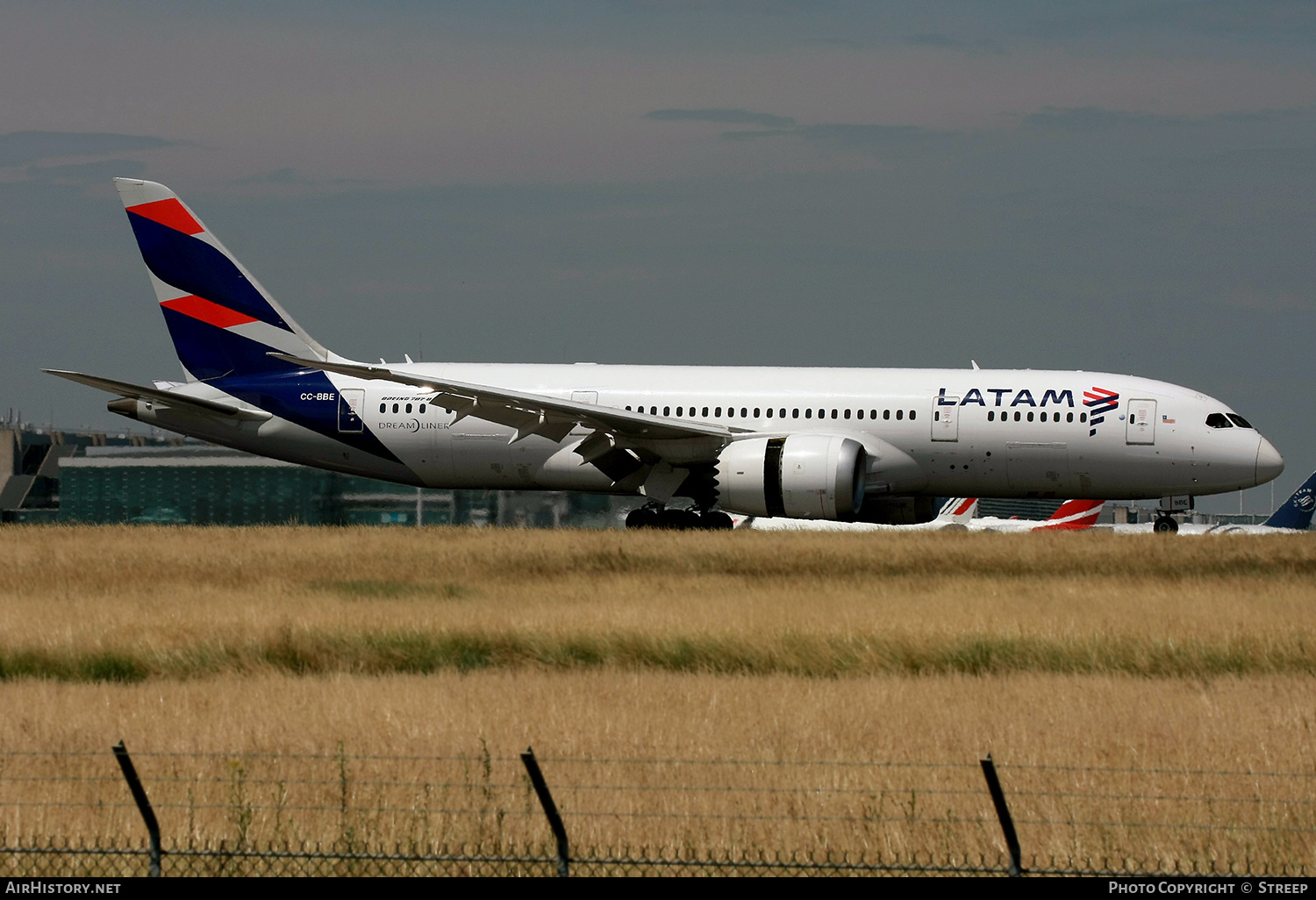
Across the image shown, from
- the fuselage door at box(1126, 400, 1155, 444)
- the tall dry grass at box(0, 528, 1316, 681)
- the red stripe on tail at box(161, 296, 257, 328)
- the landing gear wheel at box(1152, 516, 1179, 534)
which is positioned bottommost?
the tall dry grass at box(0, 528, 1316, 681)

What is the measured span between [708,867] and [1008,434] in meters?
24.9

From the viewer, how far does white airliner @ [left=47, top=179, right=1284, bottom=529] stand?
3197cm

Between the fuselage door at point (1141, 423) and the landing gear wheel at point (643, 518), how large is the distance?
10170mm

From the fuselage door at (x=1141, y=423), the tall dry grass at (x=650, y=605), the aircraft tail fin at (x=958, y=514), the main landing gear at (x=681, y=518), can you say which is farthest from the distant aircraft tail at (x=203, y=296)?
the aircraft tail fin at (x=958, y=514)

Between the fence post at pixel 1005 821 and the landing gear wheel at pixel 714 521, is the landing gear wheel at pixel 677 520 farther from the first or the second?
the fence post at pixel 1005 821

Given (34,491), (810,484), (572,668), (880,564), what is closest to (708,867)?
(572,668)

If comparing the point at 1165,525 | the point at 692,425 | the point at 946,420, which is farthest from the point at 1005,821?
the point at 1165,525

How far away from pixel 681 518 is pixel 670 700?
1942 cm

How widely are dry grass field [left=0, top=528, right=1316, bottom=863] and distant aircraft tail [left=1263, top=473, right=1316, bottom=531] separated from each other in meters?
35.9

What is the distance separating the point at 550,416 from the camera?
32.4 meters

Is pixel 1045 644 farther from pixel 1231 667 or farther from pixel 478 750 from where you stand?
pixel 478 750

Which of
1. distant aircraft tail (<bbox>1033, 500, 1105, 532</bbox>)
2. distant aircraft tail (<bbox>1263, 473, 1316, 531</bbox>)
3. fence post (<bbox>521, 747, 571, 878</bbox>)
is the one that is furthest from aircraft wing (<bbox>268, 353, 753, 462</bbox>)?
distant aircraft tail (<bbox>1263, 473, 1316, 531</bbox>)

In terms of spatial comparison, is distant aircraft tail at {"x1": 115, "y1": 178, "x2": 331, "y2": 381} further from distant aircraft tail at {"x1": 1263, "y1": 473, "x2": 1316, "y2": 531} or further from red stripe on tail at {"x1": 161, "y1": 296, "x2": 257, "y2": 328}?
distant aircraft tail at {"x1": 1263, "y1": 473, "x2": 1316, "y2": 531}

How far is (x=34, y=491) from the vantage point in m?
74.6
